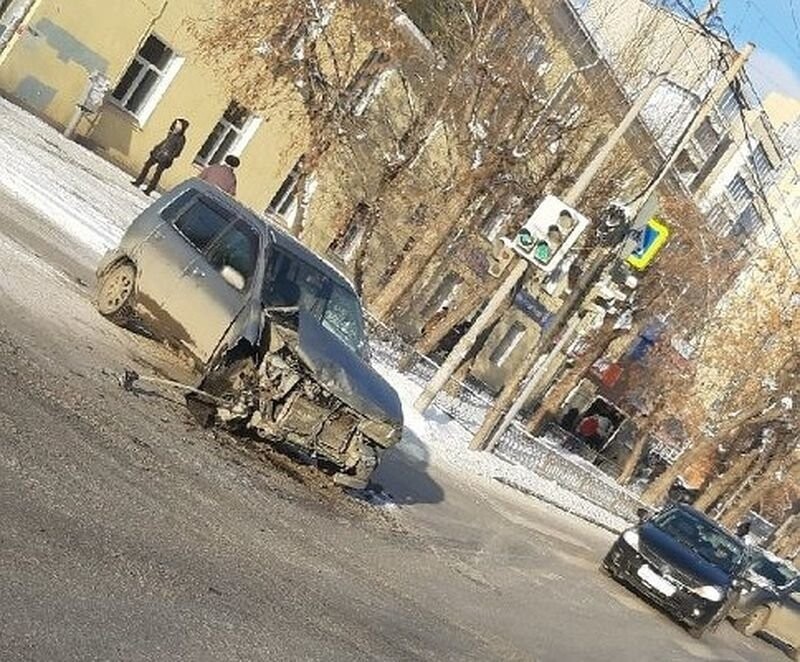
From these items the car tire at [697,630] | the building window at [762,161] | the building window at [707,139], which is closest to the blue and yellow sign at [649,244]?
the car tire at [697,630]

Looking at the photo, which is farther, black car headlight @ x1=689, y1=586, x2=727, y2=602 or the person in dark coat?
the person in dark coat

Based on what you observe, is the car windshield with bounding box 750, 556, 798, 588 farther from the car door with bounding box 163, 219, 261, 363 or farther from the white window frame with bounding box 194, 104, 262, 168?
the white window frame with bounding box 194, 104, 262, 168

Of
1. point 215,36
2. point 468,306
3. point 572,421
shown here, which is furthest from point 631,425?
point 215,36

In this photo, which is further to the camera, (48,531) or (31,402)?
(31,402)

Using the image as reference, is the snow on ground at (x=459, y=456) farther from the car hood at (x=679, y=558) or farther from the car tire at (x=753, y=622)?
the car tire at (x=753, y=622)

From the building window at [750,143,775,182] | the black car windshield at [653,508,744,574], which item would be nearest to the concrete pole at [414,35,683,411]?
the black car windshield at [653,508,744,574]

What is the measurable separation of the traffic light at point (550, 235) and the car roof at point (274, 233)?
16.0 ft

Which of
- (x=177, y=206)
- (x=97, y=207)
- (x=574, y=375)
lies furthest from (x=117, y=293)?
(x=574, y=375)

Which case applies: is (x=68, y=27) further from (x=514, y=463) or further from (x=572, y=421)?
(x=572, y=421)

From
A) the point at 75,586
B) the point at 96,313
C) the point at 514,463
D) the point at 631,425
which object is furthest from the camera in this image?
the point at 631,425

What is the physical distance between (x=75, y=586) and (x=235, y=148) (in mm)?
28074

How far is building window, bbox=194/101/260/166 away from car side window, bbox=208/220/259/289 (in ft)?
68.7

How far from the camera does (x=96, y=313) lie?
13055 millimetres

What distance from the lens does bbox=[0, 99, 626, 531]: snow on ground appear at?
18.6 metres
